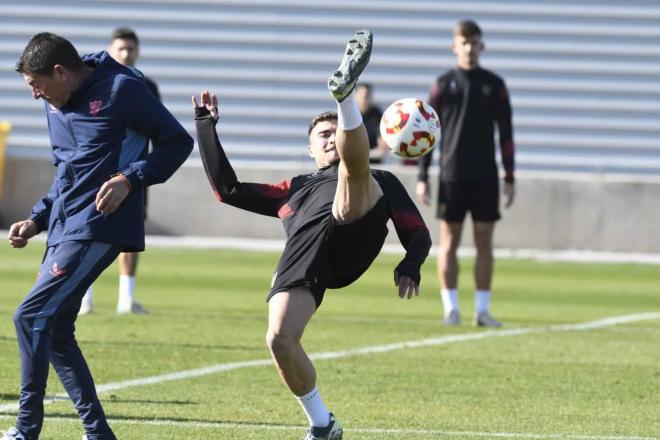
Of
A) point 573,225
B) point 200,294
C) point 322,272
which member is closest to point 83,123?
point 322,272

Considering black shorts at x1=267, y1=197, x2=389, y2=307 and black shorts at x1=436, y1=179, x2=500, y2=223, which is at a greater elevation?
black shorts at x1=267, y1=197, x2=389, y2=307

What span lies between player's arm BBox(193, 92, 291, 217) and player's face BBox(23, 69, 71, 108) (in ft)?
2.55

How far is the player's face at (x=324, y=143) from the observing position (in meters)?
7.24

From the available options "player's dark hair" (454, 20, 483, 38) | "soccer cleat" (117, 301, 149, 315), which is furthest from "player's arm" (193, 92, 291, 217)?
"soccer cleat" (117, 301, 149, 315)

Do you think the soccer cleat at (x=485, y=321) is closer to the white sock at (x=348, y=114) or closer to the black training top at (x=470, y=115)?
the black training top at (x=470, y=115)

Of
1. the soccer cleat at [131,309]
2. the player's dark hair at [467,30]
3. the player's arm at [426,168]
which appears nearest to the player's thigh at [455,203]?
the player's arm at [426,168]

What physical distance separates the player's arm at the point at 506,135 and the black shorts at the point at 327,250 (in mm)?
6102

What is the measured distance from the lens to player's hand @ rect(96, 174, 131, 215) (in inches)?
253

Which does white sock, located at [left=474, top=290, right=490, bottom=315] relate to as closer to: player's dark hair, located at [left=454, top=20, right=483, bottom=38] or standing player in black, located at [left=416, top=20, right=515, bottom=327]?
standing player in black, located at [left=416, top=20, right=515, bottom=327]

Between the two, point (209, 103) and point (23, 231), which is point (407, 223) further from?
point (23, 231)

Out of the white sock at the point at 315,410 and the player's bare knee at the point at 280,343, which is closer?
the player's bare knee at the point at 280,343

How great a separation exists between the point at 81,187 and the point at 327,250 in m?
1.12

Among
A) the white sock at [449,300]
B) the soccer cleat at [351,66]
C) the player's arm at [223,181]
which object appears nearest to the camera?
the soccer cleat at [351,66]

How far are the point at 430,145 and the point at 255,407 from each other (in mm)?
1648
